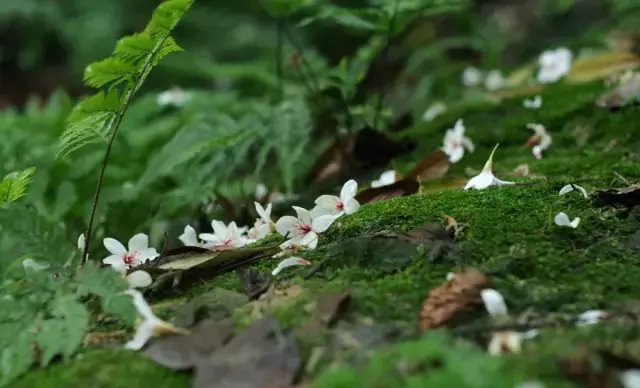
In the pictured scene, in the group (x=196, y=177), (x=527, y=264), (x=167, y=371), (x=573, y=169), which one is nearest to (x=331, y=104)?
(x=196, y=177)

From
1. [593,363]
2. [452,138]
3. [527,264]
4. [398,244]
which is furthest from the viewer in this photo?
[452,138]

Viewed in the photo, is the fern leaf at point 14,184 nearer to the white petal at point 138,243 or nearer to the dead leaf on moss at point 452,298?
the white petal at point 138,243

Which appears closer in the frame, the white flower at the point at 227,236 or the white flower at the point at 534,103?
the white flower at the point at 227,236

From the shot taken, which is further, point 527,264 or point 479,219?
point 479,219

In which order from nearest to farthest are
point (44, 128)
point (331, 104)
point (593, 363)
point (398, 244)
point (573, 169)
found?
point (593, 363)
point (398, 244)
point (573, 169)
point (331, 104)
point (44, 128)

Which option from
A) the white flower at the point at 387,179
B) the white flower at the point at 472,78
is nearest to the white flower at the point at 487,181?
the white flower at the point at 387,179

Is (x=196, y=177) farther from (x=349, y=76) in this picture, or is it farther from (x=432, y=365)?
(x=432, y=365)

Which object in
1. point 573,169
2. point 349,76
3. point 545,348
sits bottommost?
point 573,169

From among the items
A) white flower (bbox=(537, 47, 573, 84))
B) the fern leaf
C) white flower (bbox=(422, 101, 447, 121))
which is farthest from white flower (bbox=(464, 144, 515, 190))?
white flower (bbox=(537, 47, 573, 84))
